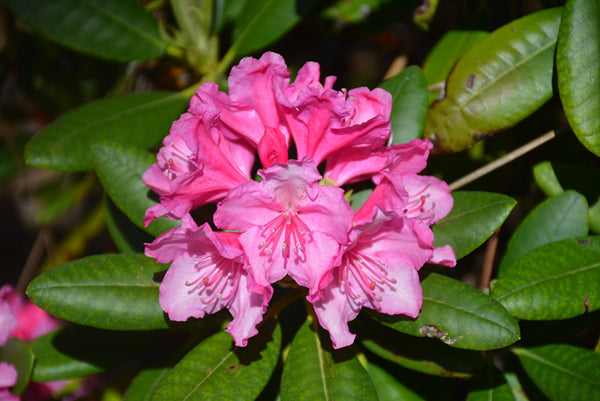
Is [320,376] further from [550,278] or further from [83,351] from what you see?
[83,351]

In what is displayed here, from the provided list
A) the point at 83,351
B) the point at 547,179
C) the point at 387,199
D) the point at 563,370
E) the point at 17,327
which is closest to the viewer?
the point at 387,199

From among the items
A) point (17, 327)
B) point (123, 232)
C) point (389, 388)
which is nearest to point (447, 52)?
point (389, 388)

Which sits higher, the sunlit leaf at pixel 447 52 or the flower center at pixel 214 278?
the sunlit leaf at pixel 447 52

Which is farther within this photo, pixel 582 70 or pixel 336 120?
pixel 582 70

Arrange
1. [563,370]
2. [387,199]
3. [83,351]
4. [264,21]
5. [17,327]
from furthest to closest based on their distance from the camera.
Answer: [17,327], [264,21], [83,351], [563,370], [387,199]

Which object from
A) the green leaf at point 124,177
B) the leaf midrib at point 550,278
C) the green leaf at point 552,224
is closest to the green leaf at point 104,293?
the green leaf at point 124,177

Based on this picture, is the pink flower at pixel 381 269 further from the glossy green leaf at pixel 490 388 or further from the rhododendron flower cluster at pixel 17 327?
the rhododendron flower cluster at pixel 17 327

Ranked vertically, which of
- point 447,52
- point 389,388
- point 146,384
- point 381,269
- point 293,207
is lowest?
point 146,384
